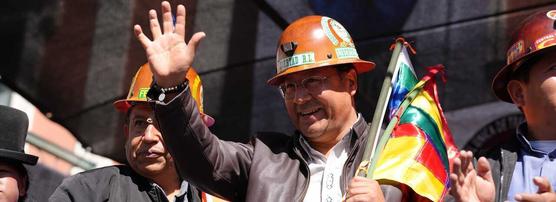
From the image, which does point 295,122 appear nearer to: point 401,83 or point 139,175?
point 401,83

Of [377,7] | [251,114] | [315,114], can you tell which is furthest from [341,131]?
[251,114]

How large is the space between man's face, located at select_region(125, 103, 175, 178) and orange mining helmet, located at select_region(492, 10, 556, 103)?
4.65 ft

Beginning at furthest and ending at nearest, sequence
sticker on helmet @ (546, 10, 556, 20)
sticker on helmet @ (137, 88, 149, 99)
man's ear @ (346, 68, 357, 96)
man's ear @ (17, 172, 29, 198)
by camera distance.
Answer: sticker on helmet @ (137, 88, 149, 99)
man's ear @ (17, 172, 29, 198)
man's ear @ (346, 68, 357, 96)
sticker on helmet @ (546, 10, 556, 20)

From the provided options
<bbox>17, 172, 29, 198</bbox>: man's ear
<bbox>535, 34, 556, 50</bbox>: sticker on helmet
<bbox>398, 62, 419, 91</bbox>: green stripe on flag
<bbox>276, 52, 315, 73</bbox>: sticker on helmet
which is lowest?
<bbox>17, 172, 29, 198</bbox>: man's ear

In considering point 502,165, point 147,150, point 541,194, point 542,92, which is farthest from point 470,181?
point 147,150

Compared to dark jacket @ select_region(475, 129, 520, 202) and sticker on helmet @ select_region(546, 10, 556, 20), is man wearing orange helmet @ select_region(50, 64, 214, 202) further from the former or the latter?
sticker on helmet @ select_region(546, 10, 556, 20)

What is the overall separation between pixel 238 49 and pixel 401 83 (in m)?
1.43

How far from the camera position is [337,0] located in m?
4.97

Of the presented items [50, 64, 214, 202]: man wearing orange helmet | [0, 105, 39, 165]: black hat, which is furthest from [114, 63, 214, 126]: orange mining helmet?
[0, 105, 39, 165]: black hat

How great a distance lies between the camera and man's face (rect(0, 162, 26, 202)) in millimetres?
4188

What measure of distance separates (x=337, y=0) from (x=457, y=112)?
797mm

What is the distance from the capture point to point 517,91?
12.9 feet

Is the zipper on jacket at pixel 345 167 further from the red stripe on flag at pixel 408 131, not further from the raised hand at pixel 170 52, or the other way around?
the raised hand at pixel 170 52

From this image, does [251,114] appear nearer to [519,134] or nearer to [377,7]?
[377,7]
